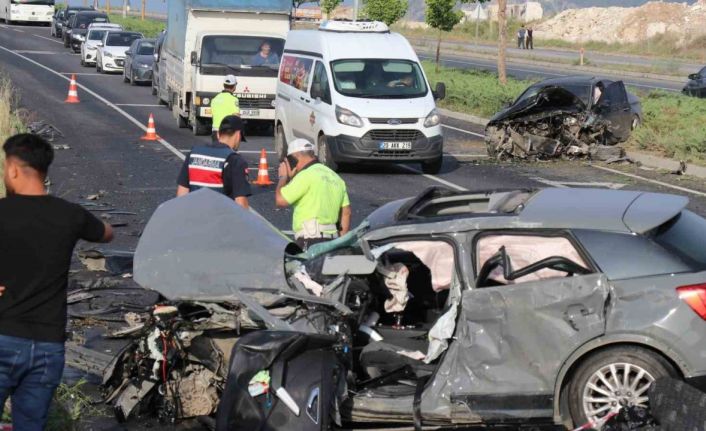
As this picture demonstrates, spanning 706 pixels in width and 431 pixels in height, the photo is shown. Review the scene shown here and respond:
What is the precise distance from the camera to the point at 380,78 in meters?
20.2

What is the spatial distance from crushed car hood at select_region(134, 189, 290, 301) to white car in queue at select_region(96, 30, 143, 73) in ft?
119

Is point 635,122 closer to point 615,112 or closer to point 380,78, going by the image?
point 615,112

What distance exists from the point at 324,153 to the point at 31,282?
47.9 feet

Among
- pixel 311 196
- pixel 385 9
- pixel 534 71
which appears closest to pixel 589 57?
pixel 534 71

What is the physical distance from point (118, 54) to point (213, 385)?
37.8 meters

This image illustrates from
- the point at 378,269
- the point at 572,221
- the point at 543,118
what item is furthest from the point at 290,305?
the point at 543,118

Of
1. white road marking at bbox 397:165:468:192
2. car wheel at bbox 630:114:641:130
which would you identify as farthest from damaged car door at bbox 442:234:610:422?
car wheel at bbox 630:114:641:130

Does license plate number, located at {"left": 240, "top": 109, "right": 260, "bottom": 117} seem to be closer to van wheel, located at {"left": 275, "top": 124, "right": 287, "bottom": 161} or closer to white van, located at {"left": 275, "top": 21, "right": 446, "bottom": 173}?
van wheel, located at {"left": 275, "top": 124, "right": 287, "bottom": 161}

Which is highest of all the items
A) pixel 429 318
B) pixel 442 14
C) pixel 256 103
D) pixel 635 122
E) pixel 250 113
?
pixel 442 14

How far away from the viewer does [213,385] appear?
726 centimetres

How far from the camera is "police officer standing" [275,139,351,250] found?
9203 millimetres

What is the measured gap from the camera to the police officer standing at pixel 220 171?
31.5 ft

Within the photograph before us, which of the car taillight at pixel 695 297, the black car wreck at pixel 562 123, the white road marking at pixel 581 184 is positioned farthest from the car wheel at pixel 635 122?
the car taillight at pixel 695 297

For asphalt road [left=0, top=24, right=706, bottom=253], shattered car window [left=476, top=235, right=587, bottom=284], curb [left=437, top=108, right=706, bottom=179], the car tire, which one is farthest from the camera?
curb [left=437, top=108, right=706, bottom=179]
